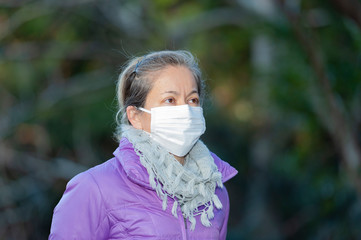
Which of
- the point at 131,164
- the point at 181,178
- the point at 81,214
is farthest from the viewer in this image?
the point at 181,178

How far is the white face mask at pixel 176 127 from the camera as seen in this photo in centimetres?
294

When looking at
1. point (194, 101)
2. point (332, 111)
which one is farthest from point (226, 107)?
point (194, 101)

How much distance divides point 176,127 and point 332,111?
5.67 m

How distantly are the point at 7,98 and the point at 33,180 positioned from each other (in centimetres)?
272

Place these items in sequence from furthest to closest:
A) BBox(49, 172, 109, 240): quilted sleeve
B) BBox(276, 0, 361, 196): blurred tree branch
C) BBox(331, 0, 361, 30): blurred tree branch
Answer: BBox(276, 0, 361, 196): blurred tree branch < BBox(331, 0, 361, 30): blurred tree branch < BBox(49, 172, 109, 240): quilted sleeve

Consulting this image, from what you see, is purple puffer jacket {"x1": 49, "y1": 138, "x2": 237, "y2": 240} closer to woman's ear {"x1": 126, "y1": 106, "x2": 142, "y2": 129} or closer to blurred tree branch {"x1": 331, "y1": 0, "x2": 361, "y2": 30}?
woman's ear {"x1": 126, "y1": 106, "x2": 142, "y2": 129}

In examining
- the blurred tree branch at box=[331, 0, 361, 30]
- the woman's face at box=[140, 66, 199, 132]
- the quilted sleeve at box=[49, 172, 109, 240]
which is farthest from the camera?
the blurred tree branch at box=[331, 0, 361, 30]

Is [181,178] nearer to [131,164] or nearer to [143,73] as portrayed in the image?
[131,164]

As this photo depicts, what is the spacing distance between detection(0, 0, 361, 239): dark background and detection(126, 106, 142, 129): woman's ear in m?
4.74

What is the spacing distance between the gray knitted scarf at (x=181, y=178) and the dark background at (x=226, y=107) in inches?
185

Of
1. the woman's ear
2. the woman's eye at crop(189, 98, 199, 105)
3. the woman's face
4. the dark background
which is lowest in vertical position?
the dark background

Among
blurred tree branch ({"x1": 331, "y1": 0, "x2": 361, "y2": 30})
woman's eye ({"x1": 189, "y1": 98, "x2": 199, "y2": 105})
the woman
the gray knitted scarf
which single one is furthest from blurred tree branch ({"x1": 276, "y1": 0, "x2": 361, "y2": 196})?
the gray knitted scarf

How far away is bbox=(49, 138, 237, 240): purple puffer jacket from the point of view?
2559 millimetres

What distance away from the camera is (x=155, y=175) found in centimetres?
273
